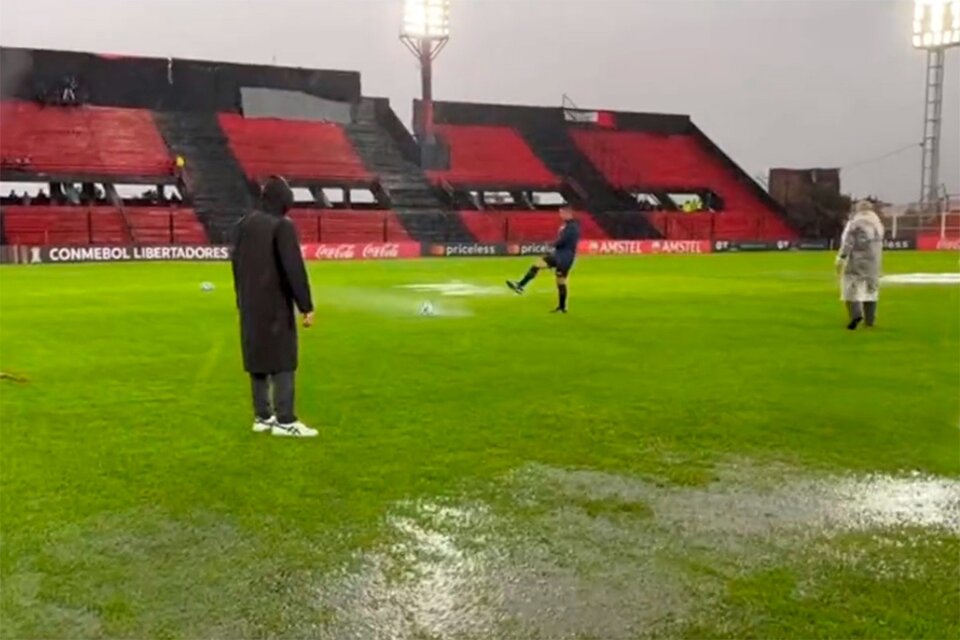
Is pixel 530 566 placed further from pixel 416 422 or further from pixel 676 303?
pixel 676 303

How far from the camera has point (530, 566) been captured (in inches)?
188

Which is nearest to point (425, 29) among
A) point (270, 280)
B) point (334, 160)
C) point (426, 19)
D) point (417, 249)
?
point (426, 19)

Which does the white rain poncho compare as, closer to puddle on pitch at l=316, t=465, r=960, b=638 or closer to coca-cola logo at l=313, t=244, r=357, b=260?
puddle on pitch at l=316, t=465, r=960, b=638

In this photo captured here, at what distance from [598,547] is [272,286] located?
3593 mm

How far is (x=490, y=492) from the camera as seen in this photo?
6.07 meters

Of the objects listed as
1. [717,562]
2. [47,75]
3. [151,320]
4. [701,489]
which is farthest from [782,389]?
[47,75]

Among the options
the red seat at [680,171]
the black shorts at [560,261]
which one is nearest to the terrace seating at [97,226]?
the red seat at [680,171]

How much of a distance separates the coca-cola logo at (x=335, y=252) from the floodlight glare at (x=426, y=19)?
15.6m

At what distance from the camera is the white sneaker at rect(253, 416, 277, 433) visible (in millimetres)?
7695

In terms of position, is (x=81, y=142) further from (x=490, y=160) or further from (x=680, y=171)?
(x=680, y=171)

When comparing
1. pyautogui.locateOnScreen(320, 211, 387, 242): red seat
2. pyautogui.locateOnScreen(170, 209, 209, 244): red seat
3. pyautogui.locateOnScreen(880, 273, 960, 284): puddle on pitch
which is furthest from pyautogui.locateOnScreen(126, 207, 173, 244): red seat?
pyautogui.locateOnScreen(880, 273, 960, 284): puddle on pitch

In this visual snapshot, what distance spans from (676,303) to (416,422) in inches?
510

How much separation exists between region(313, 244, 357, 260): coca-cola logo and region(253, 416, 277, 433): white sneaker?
117 ft

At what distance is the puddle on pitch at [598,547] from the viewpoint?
4.17 m
